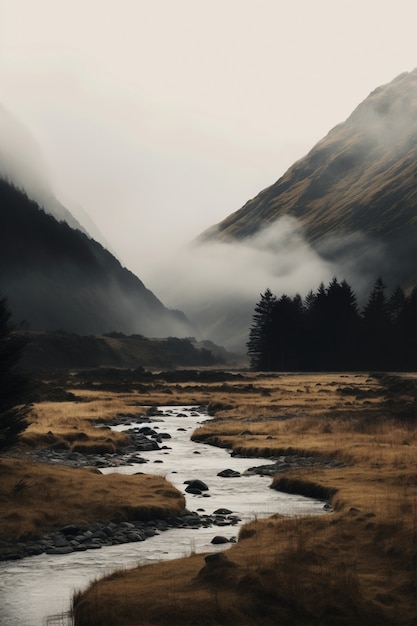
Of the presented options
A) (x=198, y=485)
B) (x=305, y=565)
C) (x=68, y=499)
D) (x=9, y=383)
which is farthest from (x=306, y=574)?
(x=9, y=383)

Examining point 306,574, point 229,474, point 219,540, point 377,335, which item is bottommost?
point 219,540

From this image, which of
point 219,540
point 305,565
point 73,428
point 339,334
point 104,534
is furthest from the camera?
point 339,334

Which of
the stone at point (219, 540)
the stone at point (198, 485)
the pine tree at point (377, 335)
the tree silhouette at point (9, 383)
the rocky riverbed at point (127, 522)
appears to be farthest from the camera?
the pine tree at point (377, 335)

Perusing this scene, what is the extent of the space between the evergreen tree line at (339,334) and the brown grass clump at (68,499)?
131 m

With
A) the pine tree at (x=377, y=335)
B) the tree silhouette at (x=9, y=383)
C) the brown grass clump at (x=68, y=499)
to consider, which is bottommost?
the brown grass clump at (x=68, y=499)

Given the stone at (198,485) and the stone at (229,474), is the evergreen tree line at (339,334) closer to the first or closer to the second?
the stone at (229,474)

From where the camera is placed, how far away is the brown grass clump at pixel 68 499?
30.1m

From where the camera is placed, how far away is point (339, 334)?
177 m

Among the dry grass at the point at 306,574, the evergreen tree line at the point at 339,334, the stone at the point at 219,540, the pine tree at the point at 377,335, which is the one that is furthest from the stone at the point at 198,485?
the pine tree at the point at 377,335

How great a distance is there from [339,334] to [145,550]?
15345cm

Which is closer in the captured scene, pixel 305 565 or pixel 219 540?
pixel 305 565

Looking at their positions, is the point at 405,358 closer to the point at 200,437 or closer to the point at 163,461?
the point at 200,437

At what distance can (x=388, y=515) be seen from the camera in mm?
29188

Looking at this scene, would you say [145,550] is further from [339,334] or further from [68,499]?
[339,334]
